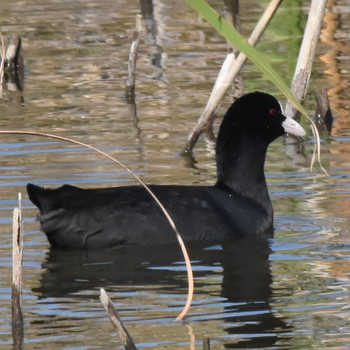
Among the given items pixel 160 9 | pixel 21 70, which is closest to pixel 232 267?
pixel 21 70

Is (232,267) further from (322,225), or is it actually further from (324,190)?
(324,190)

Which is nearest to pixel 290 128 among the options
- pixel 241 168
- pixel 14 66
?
pixel 241 168

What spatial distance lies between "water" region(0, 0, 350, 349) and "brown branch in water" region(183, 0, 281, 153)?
0.23 m

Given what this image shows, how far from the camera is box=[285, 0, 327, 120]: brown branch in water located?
8641 millimetres

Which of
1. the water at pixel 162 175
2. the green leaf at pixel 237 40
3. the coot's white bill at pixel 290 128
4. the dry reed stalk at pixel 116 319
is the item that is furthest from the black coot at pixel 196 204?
the green leaf at pixel 237 40

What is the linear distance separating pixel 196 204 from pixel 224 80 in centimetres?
120

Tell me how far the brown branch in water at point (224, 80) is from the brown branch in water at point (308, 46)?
1.70ft

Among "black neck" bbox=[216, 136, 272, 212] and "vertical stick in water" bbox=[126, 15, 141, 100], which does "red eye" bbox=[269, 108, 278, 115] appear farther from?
"vertical stick in water" bbox=[126, 15, 141, 100]

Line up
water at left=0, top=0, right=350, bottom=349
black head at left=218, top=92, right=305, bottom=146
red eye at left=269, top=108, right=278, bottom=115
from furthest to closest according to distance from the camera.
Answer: red eye at left=269, top=108, right=278, bottom=115 → black head at left=218, top=92, right=305, bottom=146 → water at left=0, top=0, right=350, bottom=349

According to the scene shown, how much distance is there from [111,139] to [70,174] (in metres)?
1.24

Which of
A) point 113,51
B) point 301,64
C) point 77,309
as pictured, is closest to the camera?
point 77,309

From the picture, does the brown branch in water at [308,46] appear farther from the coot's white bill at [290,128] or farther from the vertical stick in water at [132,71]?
the vertical stick in water at [132,71]

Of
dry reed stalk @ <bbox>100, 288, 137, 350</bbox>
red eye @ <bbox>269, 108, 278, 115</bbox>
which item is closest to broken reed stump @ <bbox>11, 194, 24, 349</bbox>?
dry reed stalk @ <bbox>100, 288, 137, 350</bbox>

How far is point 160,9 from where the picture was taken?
15594mm
